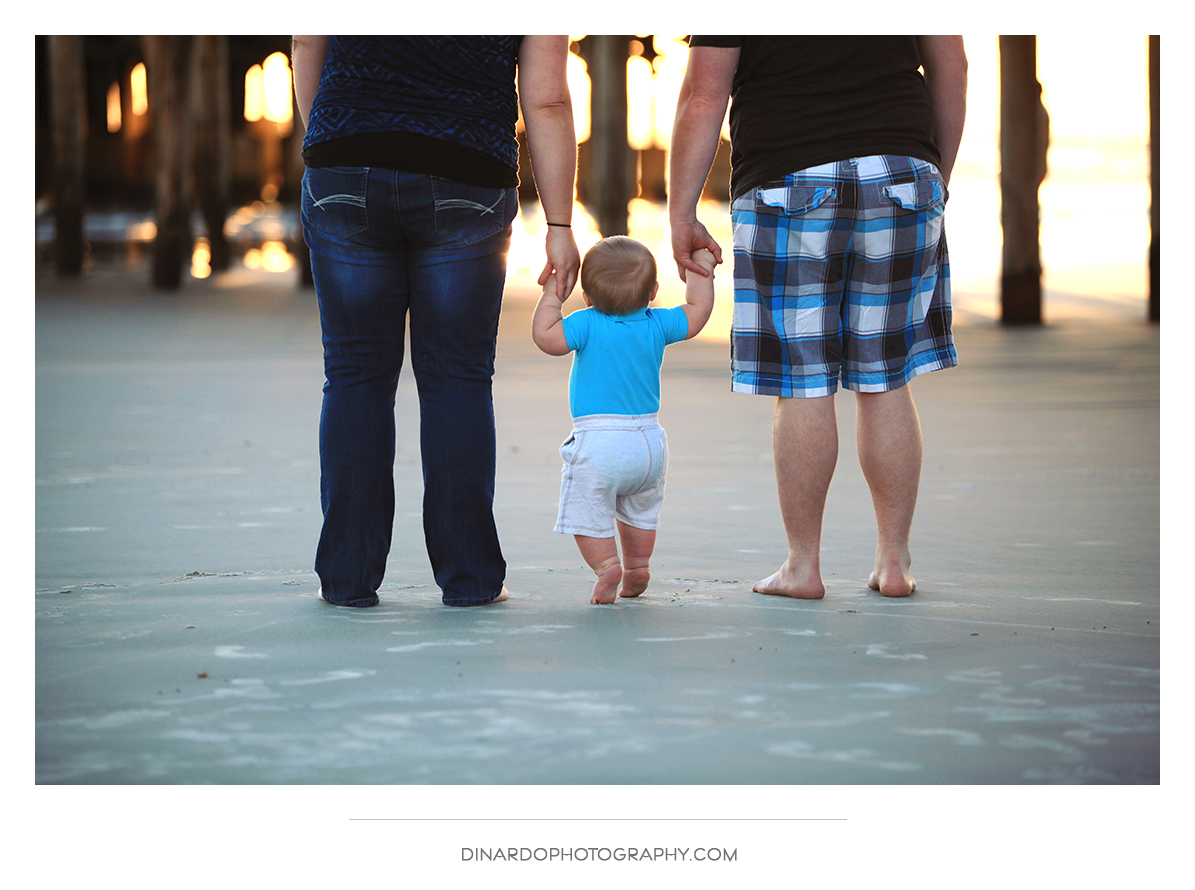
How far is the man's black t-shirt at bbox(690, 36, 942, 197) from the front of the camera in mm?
2666

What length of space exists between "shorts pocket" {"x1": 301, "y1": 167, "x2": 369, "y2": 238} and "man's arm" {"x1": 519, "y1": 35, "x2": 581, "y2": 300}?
316 mm

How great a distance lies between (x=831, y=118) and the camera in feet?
8.81

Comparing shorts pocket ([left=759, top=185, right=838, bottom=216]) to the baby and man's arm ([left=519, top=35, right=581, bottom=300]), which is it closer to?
the baby

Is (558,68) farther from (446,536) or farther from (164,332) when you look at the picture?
(164,332)

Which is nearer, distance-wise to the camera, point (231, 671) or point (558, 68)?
point (231, 671)

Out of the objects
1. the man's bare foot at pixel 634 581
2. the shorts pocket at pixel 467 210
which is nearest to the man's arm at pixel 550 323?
the shorts pocket at pixel 467 210

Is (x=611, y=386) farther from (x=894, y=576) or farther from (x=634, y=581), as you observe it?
(x=894, y=576)

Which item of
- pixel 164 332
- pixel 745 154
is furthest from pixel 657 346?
pixel 164 332

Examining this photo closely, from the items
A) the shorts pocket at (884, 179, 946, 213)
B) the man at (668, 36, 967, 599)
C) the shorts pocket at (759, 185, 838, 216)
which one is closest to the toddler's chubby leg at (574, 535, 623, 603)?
the man at (668, 36, 967, 599)

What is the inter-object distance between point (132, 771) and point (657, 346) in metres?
1.28

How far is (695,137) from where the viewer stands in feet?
8.96

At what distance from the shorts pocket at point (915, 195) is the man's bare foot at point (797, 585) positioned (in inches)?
27.9

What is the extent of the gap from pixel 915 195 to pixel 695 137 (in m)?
0.42
